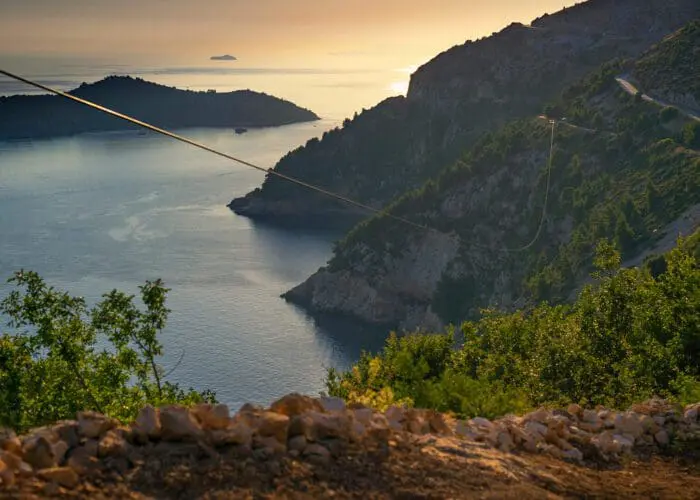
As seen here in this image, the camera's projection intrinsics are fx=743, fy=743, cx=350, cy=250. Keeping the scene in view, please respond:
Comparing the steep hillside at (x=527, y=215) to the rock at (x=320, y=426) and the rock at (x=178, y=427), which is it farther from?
the rock at (x=178, y=427)

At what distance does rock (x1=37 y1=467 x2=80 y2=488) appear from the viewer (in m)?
7.71

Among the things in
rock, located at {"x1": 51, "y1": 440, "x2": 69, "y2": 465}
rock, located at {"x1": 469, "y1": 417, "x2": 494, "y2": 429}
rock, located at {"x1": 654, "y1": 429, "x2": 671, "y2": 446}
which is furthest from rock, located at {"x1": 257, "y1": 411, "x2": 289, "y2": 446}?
rock, located at {"x1": 654, "y1": 429, "x2": 671, "y2": 446}

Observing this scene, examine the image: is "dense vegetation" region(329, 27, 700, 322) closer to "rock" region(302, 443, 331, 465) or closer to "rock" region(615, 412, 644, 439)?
"rock" region(615, 412, 644, 439)

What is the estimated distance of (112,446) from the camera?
8367 mm

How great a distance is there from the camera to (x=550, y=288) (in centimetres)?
7694

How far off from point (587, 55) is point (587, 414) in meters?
179

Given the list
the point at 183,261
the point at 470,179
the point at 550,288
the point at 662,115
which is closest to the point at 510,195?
the point at 470,179

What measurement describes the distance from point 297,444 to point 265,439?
15.7 inches

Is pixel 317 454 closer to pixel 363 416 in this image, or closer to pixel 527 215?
pixel 363 416

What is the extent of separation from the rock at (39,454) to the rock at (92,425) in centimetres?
48

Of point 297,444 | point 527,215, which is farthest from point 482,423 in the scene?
point 527,215

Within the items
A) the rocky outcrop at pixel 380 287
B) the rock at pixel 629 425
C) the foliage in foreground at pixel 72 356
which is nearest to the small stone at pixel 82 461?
the rock at pixel 629 425

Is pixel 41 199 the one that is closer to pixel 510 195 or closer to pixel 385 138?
pixel 385 138

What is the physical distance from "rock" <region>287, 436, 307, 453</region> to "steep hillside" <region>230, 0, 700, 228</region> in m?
165
